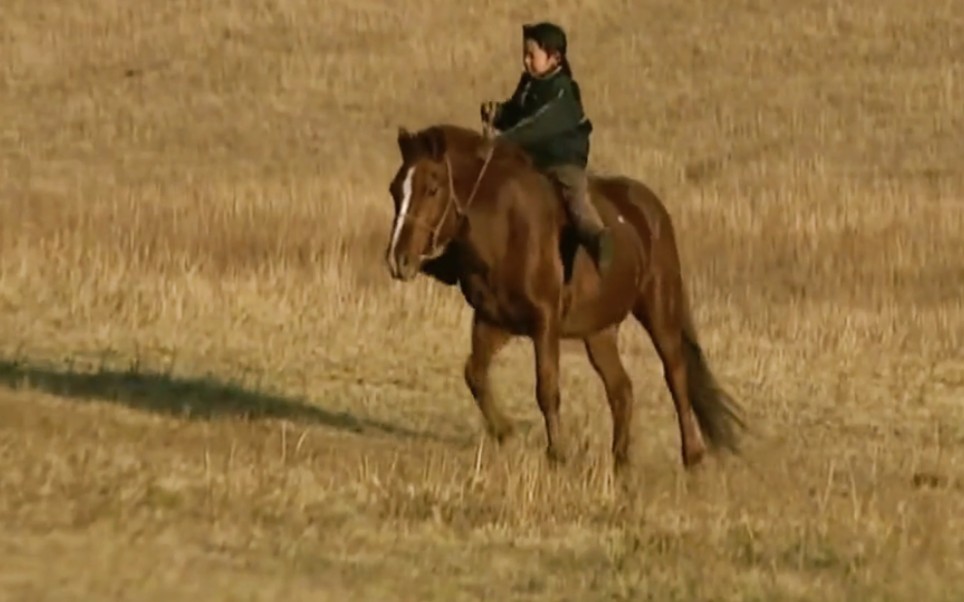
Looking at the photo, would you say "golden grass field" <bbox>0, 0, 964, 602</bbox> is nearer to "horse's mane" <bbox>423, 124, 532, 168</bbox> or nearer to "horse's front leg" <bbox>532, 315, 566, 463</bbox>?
"horse's front leg" <bbox>532, 315, 566, 463</bbox>

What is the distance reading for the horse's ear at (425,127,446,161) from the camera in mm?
12625

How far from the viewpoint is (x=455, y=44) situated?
42.7 meters

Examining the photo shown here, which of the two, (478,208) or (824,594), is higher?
(478,208)

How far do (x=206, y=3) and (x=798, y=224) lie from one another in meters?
21.6

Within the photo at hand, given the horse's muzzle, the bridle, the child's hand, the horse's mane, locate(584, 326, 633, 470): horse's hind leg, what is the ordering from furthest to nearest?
locate(584, 326, 633, 470): horse's hind leg, the child's hand, the horse's mane, the bridle, the horse's muzzle

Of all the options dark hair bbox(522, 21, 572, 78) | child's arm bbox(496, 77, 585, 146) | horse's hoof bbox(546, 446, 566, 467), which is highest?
dark hair bbox(522, 21, 572, 78)

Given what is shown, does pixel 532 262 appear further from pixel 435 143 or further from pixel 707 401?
pixel 707 401

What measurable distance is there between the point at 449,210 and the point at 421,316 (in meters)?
7.82

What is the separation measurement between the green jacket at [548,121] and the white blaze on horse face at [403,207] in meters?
0.86

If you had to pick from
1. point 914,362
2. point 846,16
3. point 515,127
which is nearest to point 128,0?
point 846,16

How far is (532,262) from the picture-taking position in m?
12.8

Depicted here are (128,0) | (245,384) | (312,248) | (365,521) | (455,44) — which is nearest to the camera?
(365,521)

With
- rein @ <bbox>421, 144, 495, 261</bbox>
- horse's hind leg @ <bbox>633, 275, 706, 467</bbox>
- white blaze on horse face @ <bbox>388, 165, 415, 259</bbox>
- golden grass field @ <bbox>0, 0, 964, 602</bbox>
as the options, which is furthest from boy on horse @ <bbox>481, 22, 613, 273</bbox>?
golden grass field @ <bbox>0, 0, 964, 602</bbox>

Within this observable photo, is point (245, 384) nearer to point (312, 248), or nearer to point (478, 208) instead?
point (478, 208)
